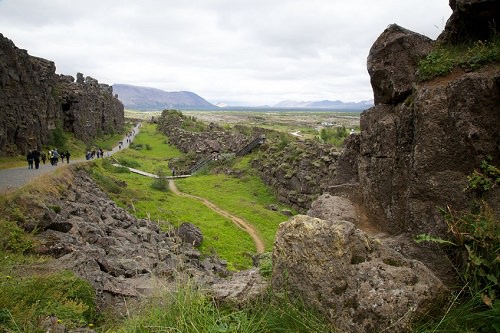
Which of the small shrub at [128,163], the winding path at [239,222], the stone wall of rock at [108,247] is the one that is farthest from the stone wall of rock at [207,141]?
the stone wall of rock at [108,247]

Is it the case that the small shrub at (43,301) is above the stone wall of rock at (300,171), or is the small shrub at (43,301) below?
above

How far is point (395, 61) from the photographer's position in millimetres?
10453

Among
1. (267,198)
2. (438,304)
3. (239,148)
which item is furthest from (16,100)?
(438,304)

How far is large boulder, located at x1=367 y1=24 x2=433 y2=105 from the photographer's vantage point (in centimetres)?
1008

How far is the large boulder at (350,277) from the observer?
5844mm

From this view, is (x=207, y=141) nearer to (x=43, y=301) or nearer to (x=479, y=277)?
(x=43, y=301)

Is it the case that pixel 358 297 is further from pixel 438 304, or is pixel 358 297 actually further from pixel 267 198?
pixel 267 198

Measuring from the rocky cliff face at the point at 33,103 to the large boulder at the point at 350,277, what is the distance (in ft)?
129

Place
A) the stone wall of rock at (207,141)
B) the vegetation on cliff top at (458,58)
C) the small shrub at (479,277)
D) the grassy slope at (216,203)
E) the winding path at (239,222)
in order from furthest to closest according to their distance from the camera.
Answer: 1. the stone wall of rock at (207,141)
2. the winding path at (239,222)
3. the grassy slope at (216,203)
4. the vegetation on cliff top at (458,58)
5. the small shrub at (479,277)

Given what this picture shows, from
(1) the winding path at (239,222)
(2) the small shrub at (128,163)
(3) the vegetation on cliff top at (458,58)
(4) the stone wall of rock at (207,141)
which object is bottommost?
(1) the winding path at (239,222)

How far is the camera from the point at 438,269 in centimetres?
739

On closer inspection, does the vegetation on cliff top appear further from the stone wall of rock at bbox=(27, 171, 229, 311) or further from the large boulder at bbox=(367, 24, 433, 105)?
the stone wall of rock at bbox=(27, 171, 229, 311)

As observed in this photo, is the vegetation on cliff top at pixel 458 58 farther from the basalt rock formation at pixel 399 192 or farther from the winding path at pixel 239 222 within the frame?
the winding path at pixel 239 222

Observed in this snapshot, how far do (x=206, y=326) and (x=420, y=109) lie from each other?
20.0 feet
